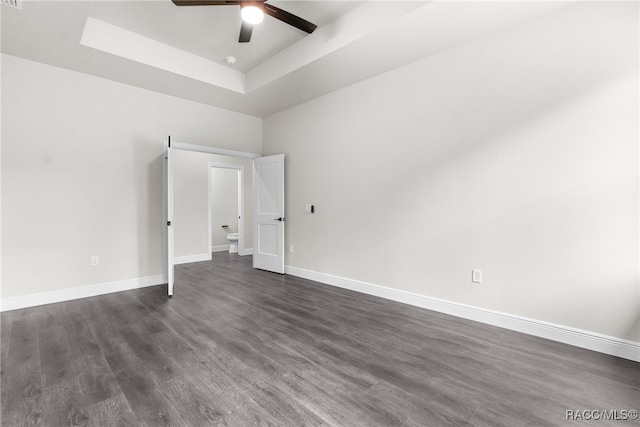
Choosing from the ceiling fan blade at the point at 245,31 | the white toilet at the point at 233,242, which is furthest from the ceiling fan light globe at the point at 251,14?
the white toilet at the point at 233,242

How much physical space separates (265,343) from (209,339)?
505 mm

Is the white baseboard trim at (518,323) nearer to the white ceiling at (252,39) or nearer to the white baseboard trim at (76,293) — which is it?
the white ceiling at (252,39)

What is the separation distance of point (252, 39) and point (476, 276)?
366 centimetres

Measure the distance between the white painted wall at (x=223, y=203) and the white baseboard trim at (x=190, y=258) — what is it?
1.30m

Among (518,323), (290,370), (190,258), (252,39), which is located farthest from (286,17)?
(190,258)

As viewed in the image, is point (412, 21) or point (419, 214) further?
point (419, 214)

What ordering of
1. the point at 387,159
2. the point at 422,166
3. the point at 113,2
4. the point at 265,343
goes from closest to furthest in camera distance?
1. the point at 265,343
2. the point at 113,2
3. the point at 422,166
4. the point at 387,159

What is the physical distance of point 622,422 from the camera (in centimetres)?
160

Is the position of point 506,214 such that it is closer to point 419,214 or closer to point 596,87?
point 419,214

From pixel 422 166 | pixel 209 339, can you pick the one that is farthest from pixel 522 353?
pixel 209 339

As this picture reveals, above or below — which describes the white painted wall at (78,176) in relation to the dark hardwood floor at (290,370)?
above

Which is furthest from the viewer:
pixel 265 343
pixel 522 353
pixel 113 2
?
pixel 113 2

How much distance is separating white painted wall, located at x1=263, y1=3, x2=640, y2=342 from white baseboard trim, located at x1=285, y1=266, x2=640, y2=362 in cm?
6

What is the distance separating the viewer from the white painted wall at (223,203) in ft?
25.3
